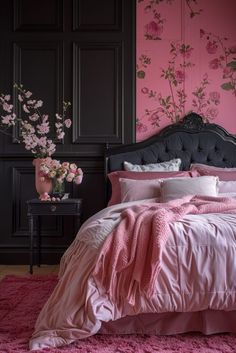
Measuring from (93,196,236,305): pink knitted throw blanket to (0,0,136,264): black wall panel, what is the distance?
2045 millimetres

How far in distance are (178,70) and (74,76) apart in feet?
3.75

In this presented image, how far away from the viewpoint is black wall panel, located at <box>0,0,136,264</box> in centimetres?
415

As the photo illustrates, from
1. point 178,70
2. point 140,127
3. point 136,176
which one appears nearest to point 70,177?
point 136,176

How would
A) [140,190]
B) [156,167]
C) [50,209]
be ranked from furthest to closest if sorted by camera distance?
[156,167], [50,209], [140,190]

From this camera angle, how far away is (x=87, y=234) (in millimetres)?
2275

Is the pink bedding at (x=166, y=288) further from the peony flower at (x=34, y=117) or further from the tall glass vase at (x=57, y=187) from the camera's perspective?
the peony flower at (x=34, y=117)

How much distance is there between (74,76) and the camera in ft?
13.7

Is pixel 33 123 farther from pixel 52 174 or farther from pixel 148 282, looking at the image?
pixel 148 282

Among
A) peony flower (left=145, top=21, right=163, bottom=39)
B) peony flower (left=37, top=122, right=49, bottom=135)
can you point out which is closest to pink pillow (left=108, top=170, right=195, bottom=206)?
peony flower (left=37, top=122, right=49, bottom=135)

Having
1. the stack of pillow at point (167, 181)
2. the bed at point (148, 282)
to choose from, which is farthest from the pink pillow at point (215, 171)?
the bed at point (148, 282)

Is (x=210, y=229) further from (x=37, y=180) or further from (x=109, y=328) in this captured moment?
(x=37, y=180)

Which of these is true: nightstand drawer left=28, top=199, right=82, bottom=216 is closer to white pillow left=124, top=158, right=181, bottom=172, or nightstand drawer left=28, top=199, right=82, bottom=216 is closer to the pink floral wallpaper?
white pillow left=124, top=158, right=181, bottom=172

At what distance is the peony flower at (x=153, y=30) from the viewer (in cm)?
420

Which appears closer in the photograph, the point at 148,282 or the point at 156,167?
the point at 148,282
